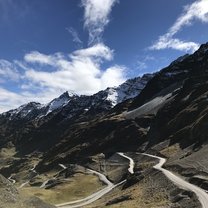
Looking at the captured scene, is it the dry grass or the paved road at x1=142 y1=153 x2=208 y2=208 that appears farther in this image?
the dry grass

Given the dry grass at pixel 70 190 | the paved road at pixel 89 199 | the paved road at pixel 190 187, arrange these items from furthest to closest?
the dry grass at pixel 70 190 < the paved road at pixel 89 199 < the paved road at pixel 190 187

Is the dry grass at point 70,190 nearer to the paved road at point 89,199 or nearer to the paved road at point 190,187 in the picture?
the paved road at point 89,199

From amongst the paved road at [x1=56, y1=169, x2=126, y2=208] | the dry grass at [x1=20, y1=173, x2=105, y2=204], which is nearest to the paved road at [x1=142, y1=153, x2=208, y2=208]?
the paved road at [x1=56, y1=169, x2=126, y2=208]

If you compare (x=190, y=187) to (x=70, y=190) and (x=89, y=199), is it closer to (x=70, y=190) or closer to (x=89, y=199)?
(x=89, y=199)

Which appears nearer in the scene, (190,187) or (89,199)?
(190,187)

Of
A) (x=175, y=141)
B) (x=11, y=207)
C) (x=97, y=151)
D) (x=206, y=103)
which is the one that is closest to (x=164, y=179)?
(x=11, y=207)

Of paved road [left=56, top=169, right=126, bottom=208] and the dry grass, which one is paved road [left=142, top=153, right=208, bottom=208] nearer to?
paved road [left=56, top=169, right=126, bottom=208]

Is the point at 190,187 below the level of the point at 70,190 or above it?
below

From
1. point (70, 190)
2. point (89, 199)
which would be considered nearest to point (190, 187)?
point (89, 199)

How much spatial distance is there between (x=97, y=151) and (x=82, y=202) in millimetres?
95400

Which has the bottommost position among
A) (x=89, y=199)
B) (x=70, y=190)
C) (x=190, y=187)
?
(x=190, y=187)

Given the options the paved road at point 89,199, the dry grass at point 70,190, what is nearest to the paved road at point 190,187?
the paved road at point 89,199

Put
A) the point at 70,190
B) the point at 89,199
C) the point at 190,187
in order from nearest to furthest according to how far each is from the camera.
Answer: the point at 190,187 < the point at 89,199 < the point at 70,190

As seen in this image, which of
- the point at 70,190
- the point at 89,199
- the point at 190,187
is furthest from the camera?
the point at 70,190
